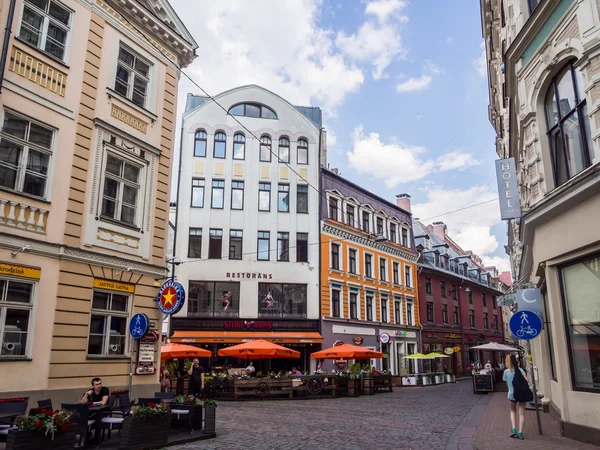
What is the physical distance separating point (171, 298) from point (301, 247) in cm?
2087

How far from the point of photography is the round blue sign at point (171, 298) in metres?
13.9

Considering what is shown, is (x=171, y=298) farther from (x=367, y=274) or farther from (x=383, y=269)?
(x=383, y=269)

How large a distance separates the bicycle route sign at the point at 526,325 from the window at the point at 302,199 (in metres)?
24.0

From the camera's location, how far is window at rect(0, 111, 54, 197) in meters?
11.5

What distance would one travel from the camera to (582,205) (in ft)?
33.9

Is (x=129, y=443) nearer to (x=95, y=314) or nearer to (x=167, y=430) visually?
(x=167, y=430)

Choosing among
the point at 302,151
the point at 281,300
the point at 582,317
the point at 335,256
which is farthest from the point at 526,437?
the point at 302,151

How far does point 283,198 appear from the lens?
115ft

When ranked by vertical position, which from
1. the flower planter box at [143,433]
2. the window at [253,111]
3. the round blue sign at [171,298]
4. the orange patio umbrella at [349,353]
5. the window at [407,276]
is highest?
the window at [253,111]

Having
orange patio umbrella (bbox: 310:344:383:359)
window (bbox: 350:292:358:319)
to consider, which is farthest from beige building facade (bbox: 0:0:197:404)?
window (bbox: 350:292:358:319)

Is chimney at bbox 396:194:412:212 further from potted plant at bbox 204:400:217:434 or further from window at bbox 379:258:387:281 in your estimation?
potted plant at bbox 204:400:217:434

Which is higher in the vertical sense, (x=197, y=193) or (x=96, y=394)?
(x=197, y=193)

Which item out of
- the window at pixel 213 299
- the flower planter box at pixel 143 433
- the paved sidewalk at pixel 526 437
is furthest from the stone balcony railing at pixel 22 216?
the window at pixel 213 299

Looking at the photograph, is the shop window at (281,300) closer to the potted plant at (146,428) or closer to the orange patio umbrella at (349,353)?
the orange patio umbrella at (349,353)
